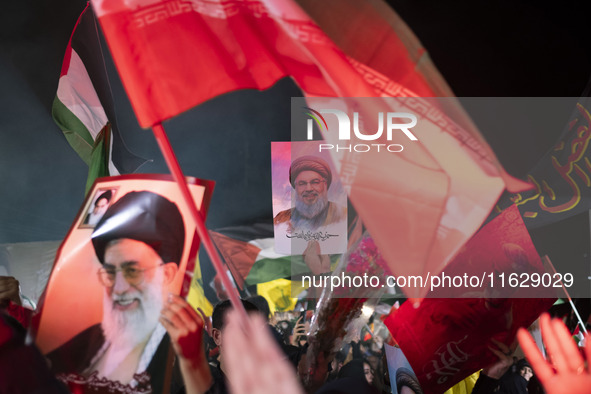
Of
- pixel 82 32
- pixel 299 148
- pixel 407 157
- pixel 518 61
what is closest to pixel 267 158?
pixel 299 148

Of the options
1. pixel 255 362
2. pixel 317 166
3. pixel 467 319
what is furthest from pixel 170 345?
pixel 467 319

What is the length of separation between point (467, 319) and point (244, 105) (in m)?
1.35

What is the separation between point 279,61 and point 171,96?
0.48m

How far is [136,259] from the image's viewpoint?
221 centimetres

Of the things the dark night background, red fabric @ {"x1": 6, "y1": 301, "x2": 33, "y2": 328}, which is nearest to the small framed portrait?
the dark night background

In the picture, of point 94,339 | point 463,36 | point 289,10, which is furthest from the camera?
point 463,36

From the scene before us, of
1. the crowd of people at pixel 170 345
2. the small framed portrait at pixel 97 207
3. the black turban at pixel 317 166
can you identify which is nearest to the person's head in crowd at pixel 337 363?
the crowd of people at pixel 170 345

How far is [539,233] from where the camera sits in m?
2.46

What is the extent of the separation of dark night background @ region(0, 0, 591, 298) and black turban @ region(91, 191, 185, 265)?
235 mm

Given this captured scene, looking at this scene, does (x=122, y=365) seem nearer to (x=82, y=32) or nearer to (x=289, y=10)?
(x=82, y=32)

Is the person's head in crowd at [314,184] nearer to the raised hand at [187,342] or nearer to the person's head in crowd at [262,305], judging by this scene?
the person's head in crowd at [262,305]

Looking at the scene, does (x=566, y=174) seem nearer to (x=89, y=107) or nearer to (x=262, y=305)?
(x=262, y=305)

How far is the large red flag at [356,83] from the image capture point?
7.33ft

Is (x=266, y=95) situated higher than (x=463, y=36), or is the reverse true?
(x=463, y=36)
